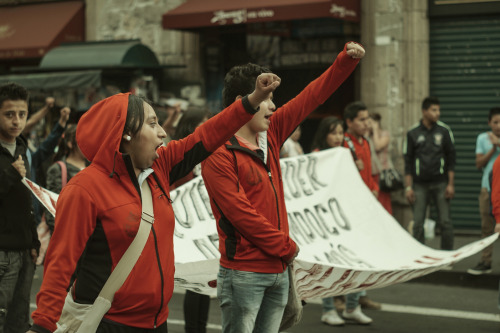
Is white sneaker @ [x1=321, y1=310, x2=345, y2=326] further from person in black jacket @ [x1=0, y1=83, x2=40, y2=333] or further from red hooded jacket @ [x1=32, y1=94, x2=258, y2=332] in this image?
red hooded jacket @ [x1=32, y1=94, x2=258, y2=332]

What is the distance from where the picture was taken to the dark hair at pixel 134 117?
129 inches

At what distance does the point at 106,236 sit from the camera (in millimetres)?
3164

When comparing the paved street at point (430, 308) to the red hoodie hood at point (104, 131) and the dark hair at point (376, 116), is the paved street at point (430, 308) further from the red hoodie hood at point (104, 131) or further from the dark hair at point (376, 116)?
the red hoodie hood at point (104, 131)

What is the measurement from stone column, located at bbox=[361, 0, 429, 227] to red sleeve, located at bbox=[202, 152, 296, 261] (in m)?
9.28

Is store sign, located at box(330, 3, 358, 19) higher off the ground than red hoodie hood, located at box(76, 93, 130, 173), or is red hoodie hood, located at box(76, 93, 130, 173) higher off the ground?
store sign, located at box(330, 3, 358, 19)

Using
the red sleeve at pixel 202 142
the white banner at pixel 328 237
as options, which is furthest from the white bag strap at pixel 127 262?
the white banner at pixel 328 237

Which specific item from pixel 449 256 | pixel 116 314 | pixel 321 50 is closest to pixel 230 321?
pixel 116 314

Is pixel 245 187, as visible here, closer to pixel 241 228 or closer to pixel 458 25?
pixel 241 228

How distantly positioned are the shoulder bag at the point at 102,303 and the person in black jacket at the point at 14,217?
201 centimetres

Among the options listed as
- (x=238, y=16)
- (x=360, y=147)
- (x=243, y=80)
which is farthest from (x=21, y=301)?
(x=238, y=16)

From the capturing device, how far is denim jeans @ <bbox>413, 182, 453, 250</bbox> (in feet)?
34.5

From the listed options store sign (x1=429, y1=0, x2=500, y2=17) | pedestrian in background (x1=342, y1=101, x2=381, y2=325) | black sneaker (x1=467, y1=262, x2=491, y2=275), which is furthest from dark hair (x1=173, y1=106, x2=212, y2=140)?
store sign (x1=429, y1=0, x2=500, y2=17)

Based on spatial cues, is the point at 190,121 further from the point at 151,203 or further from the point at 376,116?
the point at 376,116

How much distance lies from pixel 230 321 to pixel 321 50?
10.3 meters
